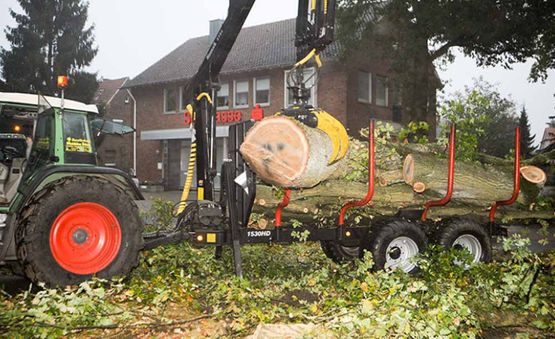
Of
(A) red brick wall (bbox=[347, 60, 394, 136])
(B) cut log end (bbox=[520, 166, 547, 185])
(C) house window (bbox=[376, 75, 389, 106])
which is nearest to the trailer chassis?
(B) cut log end (bbox=[520, 166, 547, 185])

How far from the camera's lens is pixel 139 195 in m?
5.81

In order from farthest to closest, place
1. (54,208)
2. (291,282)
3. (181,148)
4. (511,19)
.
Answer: (181,148) < (511,19) < (291,282) < (54,208)

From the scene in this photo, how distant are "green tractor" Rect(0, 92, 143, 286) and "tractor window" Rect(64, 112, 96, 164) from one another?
0.01 meters

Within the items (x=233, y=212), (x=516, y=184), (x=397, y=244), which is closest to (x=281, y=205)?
(x=233, y=212)

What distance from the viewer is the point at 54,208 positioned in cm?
479

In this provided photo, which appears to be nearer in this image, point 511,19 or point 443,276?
point 443,276

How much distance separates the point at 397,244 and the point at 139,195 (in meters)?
3.50

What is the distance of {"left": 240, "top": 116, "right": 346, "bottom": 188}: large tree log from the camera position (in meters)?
5.05

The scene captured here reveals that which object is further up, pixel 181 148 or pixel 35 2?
pixel 35 2

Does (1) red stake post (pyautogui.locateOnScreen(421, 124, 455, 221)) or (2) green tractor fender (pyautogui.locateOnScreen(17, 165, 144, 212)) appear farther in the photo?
(1) red stake post (pyautogui.locateOnScreen(421, 124, 455, 221))

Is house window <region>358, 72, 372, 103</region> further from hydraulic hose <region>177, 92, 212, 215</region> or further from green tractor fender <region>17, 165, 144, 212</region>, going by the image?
green tractor fender <region>17, 165, 144, 212</region>

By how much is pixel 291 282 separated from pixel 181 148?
24112mm

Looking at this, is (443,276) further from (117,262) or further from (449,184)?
(117,262)

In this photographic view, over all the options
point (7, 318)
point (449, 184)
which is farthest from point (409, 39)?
point (7, 318)
